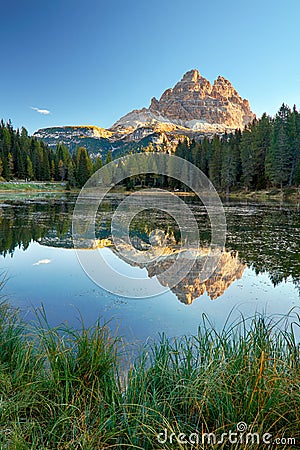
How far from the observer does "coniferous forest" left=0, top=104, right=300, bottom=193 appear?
39.0 m

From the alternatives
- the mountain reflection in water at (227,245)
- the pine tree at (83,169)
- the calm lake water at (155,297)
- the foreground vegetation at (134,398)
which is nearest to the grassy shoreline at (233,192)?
Answer: the pine tree at (83,169)

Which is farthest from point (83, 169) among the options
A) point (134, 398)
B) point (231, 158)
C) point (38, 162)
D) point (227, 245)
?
point (134, 398)

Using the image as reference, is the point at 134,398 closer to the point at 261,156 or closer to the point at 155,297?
the point at 155,297

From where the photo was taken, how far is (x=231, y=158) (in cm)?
4894

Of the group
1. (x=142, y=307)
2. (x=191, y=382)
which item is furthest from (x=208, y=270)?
(x=191, y=382)

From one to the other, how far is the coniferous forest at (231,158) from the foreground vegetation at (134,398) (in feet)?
126

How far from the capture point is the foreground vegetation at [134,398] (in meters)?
2.17

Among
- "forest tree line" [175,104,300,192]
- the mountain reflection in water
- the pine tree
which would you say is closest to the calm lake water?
the mountain reflection in water

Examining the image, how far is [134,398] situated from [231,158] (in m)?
49.4

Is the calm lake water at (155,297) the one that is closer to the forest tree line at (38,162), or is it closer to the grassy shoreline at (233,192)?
the grassy shoreline at (233,192)

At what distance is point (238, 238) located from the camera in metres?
13.6

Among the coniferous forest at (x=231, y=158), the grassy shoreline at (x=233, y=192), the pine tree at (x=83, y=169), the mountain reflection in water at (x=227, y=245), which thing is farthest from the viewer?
the pine tree at (x=83, y=169)

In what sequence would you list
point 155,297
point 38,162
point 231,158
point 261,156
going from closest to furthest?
point 155,297, point 261,156, point 231,158, point 38,162

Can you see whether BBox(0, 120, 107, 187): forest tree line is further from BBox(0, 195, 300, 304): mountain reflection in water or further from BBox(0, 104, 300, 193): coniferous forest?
BBox(0, 195, 300, 304): mountain reflection in water
